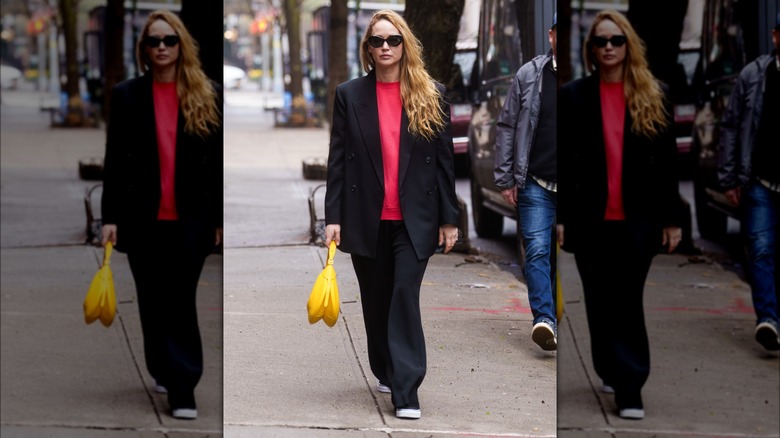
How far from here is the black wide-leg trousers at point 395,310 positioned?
14.0 ft

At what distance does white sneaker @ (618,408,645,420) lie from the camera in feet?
11.9

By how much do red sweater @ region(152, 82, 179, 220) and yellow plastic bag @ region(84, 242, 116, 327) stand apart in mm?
297

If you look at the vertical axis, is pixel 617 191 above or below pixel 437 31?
below

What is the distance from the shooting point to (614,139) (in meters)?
3.31

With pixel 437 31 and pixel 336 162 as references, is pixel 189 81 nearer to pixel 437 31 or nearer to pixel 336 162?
pixel 336 162

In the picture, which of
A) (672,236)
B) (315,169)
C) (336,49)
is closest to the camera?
(672,236)

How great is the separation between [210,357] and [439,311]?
37.5 inches

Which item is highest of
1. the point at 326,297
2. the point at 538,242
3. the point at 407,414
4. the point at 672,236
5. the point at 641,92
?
the point at 641,92

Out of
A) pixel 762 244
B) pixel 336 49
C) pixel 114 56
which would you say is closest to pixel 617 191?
pixel 762 244

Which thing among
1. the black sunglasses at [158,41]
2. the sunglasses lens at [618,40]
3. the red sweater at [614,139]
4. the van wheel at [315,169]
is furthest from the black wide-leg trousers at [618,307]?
the black sunglasses at [158,41]

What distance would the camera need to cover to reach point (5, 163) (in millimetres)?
3969

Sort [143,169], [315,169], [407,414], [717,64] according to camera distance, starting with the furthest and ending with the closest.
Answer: [315,169] < [407,414] < [143,169] < [717,64]

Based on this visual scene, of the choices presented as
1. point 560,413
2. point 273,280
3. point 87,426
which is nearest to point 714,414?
point 560,413

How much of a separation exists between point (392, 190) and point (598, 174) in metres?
1.06
